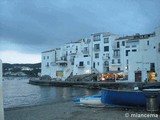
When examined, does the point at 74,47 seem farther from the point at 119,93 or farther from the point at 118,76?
the point at 119,93

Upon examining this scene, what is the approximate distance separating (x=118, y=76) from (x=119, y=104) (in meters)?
57.5

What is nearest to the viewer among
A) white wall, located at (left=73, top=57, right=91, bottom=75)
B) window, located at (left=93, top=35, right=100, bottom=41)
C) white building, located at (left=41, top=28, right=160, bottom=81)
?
white building, located at (left=41, top=28, right=160, bottom=81)

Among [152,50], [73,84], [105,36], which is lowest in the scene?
[73,84]

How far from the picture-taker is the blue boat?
16.0m

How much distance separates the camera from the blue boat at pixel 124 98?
16.0 m

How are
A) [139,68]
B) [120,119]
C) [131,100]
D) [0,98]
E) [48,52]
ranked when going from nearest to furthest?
[0,98], [120,119], [131,100], [139,68], [48,52]

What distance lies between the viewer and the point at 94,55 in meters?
82.6

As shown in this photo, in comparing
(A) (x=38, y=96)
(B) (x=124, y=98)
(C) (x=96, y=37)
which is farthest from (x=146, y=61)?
(B) (x=124, y=98)

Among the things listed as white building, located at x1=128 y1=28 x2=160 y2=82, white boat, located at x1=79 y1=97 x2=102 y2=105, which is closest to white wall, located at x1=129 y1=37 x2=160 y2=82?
white building, located at x1=128 y1=28 x2=160 y2=82

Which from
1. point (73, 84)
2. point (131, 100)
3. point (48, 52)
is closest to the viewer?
point (131, 100)

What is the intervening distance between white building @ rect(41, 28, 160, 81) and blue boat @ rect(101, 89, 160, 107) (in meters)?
38.8

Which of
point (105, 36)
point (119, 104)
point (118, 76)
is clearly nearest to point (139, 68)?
point (118, 76)

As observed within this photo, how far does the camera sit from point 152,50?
5153cm

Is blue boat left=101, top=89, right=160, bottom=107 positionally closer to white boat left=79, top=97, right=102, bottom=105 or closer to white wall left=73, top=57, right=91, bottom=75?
white boat left=79, top=97, right=102, bottom=105
